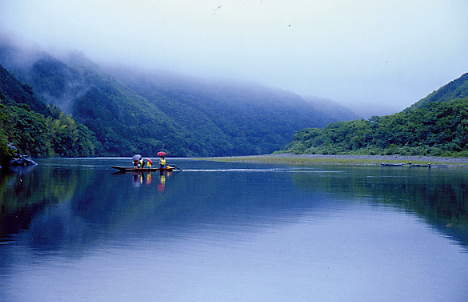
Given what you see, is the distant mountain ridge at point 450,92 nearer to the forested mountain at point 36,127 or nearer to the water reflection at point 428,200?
the forested mountain at point 36,127

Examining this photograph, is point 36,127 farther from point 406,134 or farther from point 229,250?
point 229,250

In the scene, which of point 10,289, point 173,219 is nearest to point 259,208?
point 173,219

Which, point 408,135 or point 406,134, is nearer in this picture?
point 408,135

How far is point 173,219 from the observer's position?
22531mm

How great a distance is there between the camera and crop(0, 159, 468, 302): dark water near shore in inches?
478

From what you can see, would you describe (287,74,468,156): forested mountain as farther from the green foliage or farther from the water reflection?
the water reflection

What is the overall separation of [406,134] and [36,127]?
274ft

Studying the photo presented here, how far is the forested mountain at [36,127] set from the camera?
10931 centimetres

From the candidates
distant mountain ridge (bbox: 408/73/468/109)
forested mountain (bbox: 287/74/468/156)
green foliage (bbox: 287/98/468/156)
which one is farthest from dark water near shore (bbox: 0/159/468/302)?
distant mountain ridge (bbox: 408/73/468/109)

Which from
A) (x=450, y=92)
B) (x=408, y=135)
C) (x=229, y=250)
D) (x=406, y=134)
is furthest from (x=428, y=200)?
(x=450, y=92)

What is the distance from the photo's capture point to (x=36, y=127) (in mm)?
118062

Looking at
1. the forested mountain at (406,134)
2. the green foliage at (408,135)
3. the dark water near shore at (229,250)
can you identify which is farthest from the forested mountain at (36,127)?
the dark water near shore at (229,250)

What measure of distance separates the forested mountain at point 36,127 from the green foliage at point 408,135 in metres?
64.2

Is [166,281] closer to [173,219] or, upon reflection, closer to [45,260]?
[45,260]
